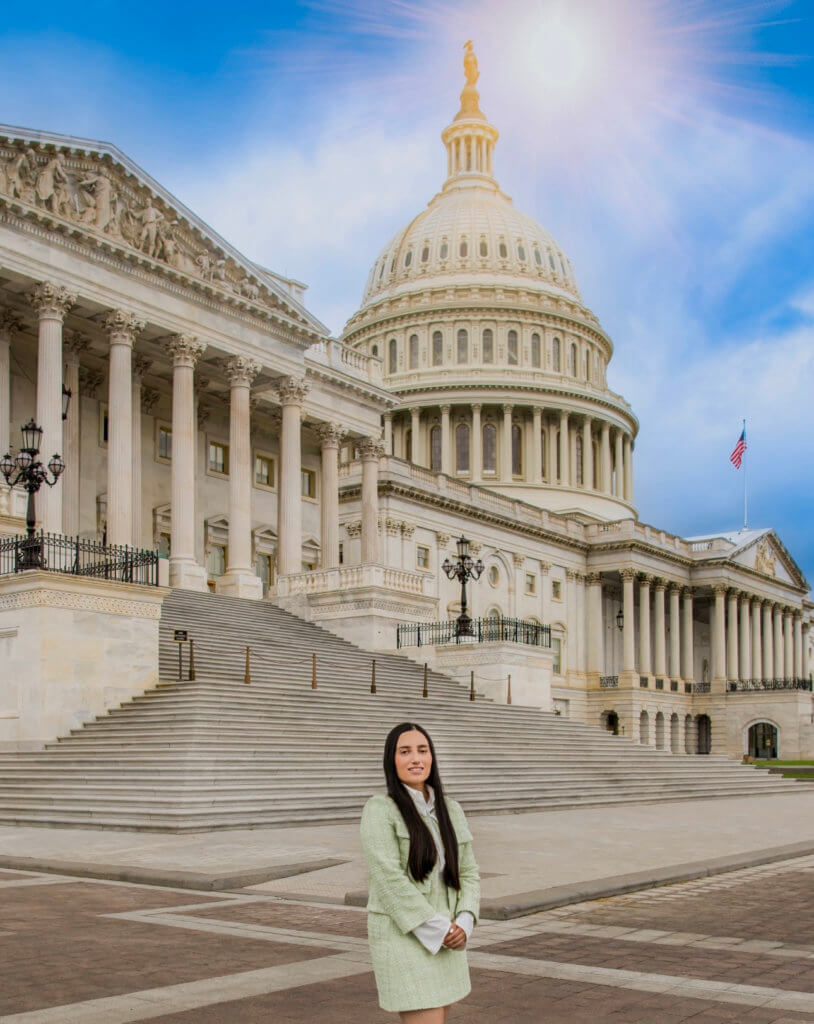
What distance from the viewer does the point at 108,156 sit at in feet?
147

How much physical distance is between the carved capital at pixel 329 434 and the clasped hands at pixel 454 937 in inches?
2092

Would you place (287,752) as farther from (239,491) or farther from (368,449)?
(368,449)

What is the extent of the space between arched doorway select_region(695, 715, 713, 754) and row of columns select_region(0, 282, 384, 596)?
5370cm

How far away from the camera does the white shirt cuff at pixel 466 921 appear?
598 cm

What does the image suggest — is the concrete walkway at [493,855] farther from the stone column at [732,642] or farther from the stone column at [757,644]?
the stone column at [757,644]

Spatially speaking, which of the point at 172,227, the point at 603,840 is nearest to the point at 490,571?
the point at 172,227

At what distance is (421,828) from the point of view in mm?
6184

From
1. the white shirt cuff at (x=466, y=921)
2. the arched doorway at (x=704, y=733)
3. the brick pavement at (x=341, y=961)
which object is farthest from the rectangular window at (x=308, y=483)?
the white shirt cuff at (x=466, y=921)

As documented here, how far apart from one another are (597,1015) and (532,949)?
8.76 ft

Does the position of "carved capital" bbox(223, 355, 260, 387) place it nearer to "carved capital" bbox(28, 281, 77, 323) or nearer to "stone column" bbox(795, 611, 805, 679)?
"carved capital" bbox(28, 281, 77, 323)

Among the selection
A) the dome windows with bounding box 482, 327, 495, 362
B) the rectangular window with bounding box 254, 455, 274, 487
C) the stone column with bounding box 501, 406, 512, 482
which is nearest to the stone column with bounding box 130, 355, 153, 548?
the rectangular window with bounding box 254, 455, 274, 487

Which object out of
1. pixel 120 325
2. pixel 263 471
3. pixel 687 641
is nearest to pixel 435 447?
pixel 687 641

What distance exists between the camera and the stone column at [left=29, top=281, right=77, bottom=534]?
4103cm

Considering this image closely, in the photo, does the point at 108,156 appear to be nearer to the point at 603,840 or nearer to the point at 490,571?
the point at 603,840
